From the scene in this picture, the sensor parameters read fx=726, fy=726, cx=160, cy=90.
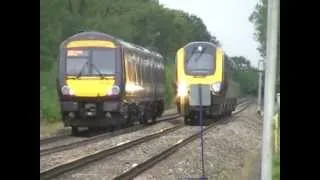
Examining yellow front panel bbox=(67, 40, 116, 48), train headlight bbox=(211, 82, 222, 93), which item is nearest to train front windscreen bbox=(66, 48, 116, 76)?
yellow front panel bbox=(67, 40, 116, 48)

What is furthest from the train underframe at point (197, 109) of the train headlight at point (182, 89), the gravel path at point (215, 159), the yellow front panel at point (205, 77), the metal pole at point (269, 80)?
the metal pole at point (269, 80)

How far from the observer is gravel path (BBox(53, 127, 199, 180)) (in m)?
12.3

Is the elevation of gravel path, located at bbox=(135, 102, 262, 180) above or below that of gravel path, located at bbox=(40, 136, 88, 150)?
below

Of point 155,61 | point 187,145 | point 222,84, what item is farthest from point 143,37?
point 187,145

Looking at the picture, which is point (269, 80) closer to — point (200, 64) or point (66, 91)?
point (66, 91)

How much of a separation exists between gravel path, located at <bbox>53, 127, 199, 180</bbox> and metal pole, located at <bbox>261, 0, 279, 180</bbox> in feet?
14.2

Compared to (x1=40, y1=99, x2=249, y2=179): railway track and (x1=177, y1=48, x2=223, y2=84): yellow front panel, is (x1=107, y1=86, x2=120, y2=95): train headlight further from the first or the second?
(x1=177, y1=48, x2=223, y2=84): yellow front panel

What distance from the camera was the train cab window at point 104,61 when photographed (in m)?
21.9

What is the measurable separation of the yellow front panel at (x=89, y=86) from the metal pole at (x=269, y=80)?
1428 cm

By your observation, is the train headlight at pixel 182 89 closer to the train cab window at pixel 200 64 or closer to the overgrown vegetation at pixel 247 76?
the train cab window at pixel 200 64

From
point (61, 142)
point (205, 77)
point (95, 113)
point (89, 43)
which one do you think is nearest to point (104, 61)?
point (89, 43)

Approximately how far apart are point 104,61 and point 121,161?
26.5 ft
